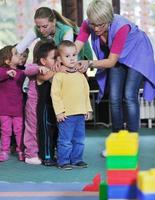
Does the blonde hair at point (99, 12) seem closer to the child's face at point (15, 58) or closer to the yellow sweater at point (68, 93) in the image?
the yellow sweater at point (68, 93)

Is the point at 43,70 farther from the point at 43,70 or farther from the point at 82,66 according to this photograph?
the point at 82,66

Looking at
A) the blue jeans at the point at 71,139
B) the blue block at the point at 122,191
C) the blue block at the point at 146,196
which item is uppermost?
the blue block at the point at 146,196

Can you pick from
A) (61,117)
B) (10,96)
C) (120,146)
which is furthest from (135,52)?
(120,146)

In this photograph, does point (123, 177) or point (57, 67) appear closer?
point (123, 177)

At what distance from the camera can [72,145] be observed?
2814 mm

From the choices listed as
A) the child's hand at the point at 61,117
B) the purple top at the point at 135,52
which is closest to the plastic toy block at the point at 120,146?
the child's hand at the point at 61,117

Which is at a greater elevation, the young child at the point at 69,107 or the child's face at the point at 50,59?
the child's face at the point at 50,59

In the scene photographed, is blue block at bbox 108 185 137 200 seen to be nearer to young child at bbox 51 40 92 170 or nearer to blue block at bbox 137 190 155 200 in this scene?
blue block at bbox 137 190 155 200

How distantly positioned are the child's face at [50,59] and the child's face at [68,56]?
14 centimetres

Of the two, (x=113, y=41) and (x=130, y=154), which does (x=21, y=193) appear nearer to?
(x=130, y=154)

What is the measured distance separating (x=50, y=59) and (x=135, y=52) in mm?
507

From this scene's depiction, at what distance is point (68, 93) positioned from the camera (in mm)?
2730

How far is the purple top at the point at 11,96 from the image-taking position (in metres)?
3.10

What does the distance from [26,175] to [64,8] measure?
2.52m
